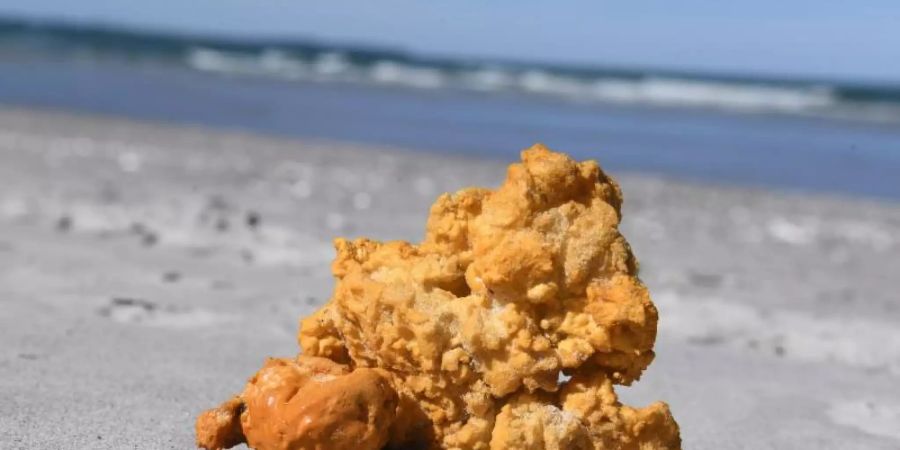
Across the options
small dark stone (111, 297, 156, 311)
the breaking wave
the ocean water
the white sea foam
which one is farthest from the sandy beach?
the white sea foam

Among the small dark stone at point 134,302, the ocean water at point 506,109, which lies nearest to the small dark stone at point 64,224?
the small dark stone at point 134,302

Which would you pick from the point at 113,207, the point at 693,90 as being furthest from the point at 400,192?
the point at 693,90

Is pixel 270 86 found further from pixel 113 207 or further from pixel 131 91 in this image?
pixel 113 207

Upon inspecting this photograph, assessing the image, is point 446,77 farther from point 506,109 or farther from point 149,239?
point 149,239

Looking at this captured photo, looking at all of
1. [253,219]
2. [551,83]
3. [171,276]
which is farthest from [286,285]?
[551,83]

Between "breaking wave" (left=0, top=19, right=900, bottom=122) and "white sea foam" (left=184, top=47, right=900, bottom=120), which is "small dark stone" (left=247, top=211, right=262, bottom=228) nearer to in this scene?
"breaking wave" (left=0, top=19, right=900, bottom=122)

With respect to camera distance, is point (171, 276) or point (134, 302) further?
point (171, 276)
